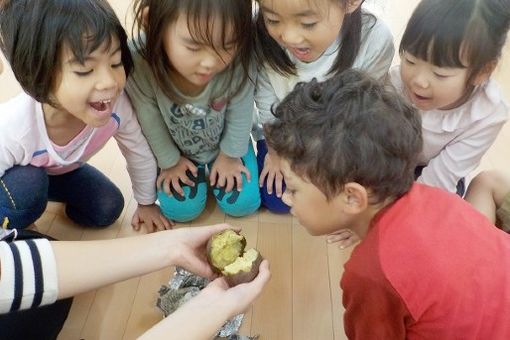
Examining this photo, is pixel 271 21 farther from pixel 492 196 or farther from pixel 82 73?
pixel 492 196

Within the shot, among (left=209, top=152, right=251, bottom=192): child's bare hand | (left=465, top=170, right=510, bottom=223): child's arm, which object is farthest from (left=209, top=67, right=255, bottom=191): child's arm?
(left=465, top=170, right=510, bottom=223): child's arm

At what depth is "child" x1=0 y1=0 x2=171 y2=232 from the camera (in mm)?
876

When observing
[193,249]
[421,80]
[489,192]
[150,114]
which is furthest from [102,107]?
[489,192]

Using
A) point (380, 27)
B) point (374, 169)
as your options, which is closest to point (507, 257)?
point (374, 169)

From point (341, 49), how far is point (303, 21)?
19 cm

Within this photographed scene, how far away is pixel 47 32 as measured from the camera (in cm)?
87

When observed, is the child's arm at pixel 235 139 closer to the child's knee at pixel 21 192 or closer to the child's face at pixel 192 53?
the child's face at pixel 192 53

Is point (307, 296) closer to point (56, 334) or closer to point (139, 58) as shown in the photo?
point (56, 334)

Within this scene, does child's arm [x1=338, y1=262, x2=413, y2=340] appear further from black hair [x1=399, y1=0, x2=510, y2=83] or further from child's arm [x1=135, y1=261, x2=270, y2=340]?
black hair [x1=399, y1=0, x2=510, y2=83]

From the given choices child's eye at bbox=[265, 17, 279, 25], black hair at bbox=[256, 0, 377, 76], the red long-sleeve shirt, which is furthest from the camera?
black hair at bbox=[256, 0, 377, 76]

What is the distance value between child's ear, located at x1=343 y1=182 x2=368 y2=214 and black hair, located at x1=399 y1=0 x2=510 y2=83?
0.39 m

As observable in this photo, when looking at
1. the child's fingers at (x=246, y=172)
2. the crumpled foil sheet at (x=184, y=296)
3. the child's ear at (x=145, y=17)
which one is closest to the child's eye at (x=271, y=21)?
the child's ear at (x=145, y=17)

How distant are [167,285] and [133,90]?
45cm

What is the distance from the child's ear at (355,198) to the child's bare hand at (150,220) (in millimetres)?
671
